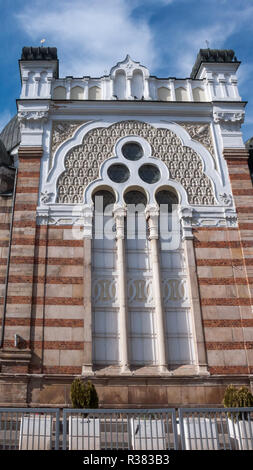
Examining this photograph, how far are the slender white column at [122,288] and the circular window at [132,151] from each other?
2.12 meters

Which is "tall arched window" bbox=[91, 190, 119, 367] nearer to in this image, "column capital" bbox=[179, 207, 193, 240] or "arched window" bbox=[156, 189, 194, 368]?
"arched window" bbox=[156, 189, 194, 368]

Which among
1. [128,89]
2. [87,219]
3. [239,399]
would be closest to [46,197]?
[87,219]

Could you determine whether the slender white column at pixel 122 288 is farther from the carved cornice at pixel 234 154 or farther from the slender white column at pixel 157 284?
the carved cornice at pixel 234 154

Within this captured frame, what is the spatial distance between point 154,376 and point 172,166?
6.88 meters

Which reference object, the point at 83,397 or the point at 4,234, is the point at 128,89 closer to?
the point at 4,234

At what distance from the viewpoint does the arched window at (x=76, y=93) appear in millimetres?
16531

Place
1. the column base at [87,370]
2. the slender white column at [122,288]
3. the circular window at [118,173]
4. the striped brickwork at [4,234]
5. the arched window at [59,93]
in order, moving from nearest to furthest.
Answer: the column base at [87,370], the slender white column at [122,288], the striped brickwork at [4,234], the circular window at [118,173], the arched window at [59,93]

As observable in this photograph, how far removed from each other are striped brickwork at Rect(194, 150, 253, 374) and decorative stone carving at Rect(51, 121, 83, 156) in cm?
555

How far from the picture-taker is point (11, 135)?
24.5 m

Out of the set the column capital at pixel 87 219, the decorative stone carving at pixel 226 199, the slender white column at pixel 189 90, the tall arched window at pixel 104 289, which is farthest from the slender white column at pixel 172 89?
the column capital at pixel 87 219

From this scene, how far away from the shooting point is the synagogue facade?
12.2 metres

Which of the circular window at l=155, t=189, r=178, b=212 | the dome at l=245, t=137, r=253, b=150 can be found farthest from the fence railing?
the dome at l=245, t=137, r=253, b=150

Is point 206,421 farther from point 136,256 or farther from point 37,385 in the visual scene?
point 136,256

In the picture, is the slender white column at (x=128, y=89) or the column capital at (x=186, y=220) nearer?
the column capital at (x=186, y=220)
